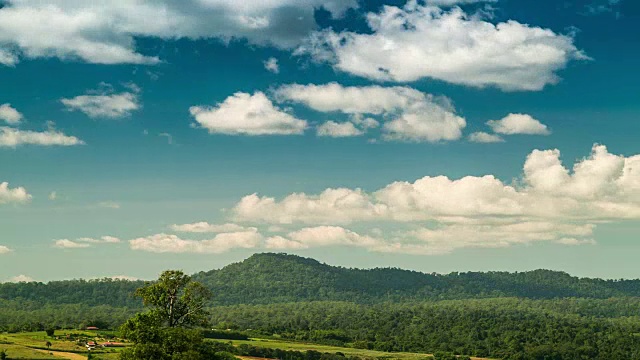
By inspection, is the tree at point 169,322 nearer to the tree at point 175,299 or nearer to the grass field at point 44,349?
the tree at point 175,299

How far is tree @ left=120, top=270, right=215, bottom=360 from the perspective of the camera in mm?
72875

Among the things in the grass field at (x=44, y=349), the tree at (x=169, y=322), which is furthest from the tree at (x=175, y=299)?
the grass field at (x=44, y=349)

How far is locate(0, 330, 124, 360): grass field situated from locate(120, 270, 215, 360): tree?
68202 millimetres

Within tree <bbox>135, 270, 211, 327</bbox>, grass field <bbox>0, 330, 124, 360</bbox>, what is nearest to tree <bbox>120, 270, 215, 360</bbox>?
tree <bbox>135, 270, 211, 327</bbox>

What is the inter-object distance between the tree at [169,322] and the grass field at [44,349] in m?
68.2

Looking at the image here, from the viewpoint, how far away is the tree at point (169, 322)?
72875 mm

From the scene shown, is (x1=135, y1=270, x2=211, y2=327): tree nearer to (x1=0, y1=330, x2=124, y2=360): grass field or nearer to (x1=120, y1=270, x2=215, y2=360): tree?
(x1=120, y1=270, x2=215, y2=360): tree

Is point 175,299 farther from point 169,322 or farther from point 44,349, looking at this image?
point 44,349

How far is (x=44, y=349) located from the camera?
170 metres

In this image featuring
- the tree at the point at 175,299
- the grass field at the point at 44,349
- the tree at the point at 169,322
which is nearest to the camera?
the tree at the point at 169,322

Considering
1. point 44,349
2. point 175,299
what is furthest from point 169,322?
point 44,349

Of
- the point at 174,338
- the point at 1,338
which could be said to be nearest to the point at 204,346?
the point at 174,338

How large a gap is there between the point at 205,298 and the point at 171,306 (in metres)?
A: 3.65

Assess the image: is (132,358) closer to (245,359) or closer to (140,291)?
(140,291)
